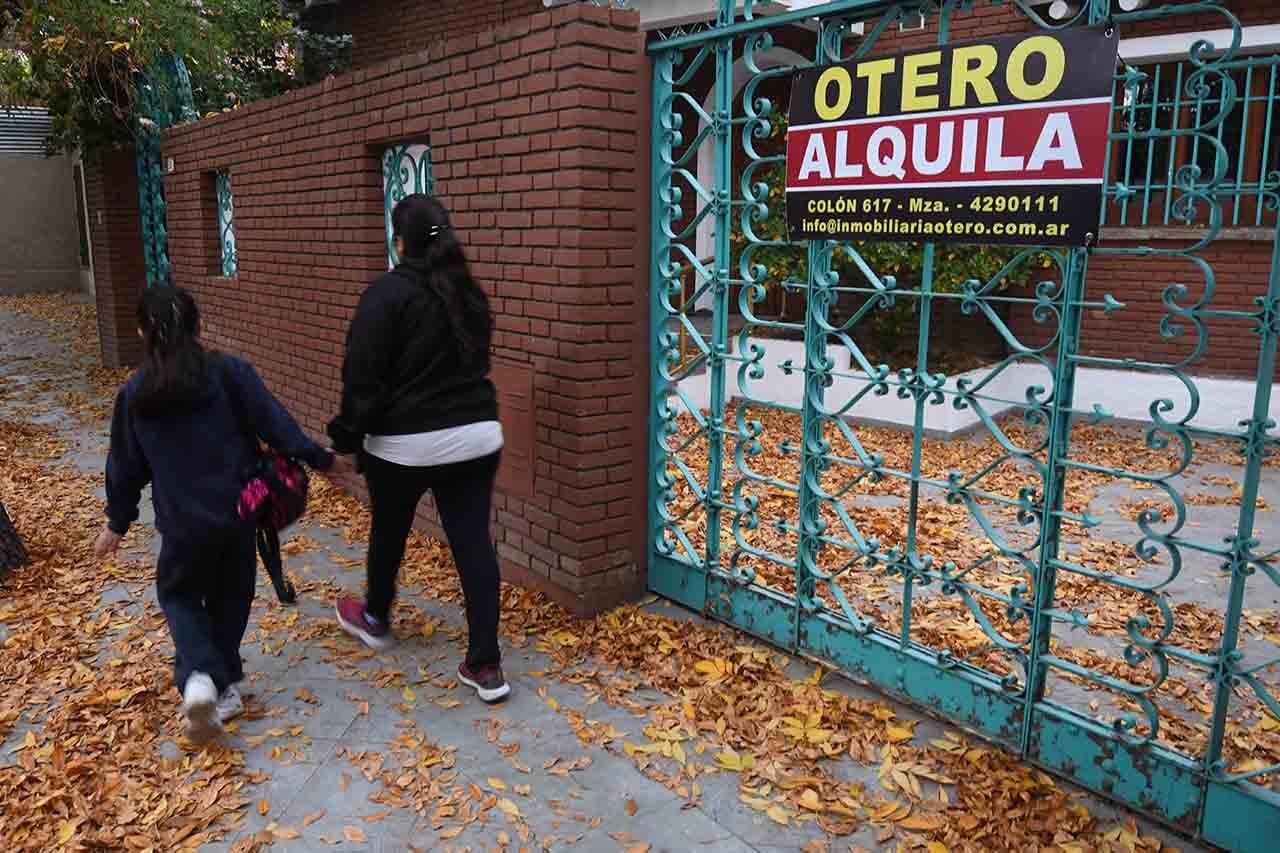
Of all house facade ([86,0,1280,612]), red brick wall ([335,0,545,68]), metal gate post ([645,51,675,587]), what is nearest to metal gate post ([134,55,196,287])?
house facade ([86,0,1280,612])

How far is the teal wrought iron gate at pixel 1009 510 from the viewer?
2730 mm

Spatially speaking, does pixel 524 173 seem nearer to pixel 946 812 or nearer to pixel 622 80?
pixel 622 80

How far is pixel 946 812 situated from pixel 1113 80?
218cm

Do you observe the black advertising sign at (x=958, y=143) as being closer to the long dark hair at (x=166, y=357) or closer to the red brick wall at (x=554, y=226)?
the red brick wall at (x=554, y=226)

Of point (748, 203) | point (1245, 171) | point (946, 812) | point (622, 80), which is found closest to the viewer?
point (946, 812)

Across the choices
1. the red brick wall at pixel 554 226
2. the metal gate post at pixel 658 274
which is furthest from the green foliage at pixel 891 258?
the metal gate post at pixel 658 274

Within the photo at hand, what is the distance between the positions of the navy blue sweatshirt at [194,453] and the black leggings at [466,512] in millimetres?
460

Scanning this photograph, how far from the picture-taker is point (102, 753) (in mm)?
3350

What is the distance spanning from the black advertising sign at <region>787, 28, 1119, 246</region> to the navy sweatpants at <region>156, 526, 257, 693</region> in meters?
2.37

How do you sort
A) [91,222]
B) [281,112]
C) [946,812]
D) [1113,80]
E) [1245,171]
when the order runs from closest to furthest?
1. [1113,80]
2. [946,812]
3. [281,112]
4. [1245,171]
5. [91,222]

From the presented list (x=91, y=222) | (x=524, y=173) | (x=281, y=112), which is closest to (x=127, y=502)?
(x=524, y=173)

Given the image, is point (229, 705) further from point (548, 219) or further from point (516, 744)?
point (548, 219)

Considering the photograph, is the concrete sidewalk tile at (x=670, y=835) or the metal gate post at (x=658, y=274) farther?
the metal gate post at (x=658, y=274)

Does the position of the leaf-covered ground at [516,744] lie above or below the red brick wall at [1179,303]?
below
